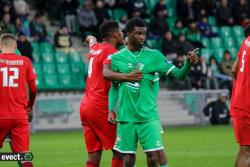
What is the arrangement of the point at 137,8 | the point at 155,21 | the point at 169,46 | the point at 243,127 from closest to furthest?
1. the point at 243,127
2. the point at 169,46
3. the point at 155,21
4. the point at 137,8

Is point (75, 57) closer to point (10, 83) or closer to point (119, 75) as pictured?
point (10, 83)

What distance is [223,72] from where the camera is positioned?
28344mm

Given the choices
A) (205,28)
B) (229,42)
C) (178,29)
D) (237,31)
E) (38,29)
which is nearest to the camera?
(38,29)

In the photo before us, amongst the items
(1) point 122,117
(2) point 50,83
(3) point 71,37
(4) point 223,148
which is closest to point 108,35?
(1) point 122,117

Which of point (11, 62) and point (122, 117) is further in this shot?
point (11, 62)

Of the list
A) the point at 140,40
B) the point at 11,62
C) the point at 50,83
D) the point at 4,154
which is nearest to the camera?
the point at 4,154

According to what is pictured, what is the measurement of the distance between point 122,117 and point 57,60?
1710cm

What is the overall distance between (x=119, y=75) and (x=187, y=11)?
799 inches

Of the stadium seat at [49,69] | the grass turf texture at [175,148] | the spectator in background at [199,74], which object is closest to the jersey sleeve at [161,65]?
the grass turf texture at [175,148]

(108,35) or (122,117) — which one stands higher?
(108,35)

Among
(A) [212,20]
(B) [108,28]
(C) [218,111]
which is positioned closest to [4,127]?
(B) [108,28]

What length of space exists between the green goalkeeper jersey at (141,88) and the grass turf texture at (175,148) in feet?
13.9

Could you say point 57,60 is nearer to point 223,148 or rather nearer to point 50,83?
point 50,83

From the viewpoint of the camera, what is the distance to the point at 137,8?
2914 cm
